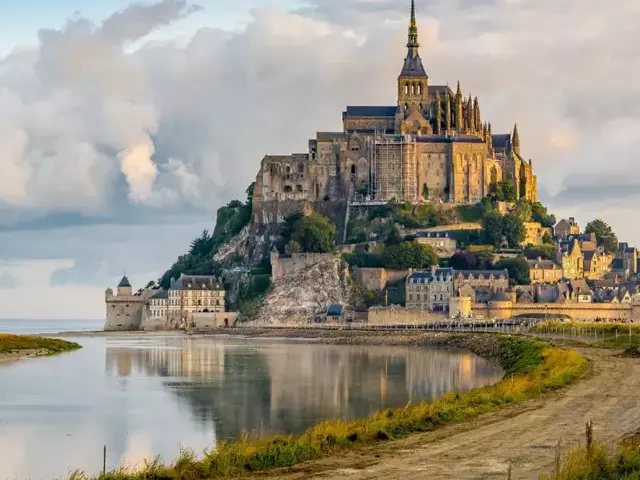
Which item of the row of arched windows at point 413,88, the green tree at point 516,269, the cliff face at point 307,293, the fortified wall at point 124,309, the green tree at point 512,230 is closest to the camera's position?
the green tree at point 516,269

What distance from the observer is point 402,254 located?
347 ft

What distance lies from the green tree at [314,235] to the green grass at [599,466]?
297 feet

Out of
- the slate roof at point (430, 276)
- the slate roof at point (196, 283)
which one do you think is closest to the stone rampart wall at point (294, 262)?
the slate roof at point (196, 283)

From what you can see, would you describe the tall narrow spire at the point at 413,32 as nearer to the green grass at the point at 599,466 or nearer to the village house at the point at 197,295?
the village house at the point at 197,295

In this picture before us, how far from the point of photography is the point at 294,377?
52.6m

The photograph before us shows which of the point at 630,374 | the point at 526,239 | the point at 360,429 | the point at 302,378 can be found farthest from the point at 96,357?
the point at 526,239

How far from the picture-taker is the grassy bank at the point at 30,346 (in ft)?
234

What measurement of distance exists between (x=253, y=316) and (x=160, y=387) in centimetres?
6251

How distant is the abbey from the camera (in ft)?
380

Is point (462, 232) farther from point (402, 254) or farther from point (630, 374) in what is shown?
point (630, 374)

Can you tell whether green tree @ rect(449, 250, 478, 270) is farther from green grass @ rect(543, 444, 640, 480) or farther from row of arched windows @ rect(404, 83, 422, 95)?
green grass @ rect(543, 444, 640, 480)

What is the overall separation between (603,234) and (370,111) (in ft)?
95.0

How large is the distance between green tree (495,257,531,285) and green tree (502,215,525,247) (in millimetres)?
5388

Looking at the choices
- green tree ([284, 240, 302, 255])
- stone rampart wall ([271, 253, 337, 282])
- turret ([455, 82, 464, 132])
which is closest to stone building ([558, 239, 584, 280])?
turret ([455, 82, 464, 132])
